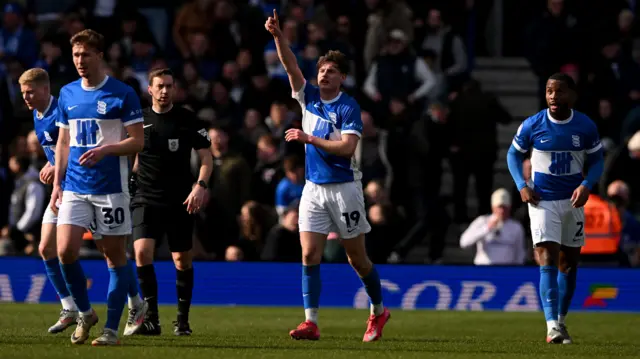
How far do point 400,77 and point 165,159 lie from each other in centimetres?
942

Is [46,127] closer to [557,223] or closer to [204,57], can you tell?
[557,223]

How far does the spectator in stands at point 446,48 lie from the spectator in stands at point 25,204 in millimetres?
6478

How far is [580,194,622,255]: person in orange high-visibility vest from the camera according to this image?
18.7 metres

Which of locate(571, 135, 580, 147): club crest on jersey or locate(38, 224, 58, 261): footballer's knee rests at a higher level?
locate(571, 135, 580, 147): club crest on jersey

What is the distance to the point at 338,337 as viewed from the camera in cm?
1395

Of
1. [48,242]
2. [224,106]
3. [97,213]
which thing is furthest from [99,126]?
[224,106]

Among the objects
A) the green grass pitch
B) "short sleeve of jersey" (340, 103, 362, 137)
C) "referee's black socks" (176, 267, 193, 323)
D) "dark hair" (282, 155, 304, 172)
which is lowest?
the green grass pitch

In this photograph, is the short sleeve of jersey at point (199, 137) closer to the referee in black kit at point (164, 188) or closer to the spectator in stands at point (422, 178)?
the referee in black kit at point (164, 188)

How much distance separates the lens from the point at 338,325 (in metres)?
15.7

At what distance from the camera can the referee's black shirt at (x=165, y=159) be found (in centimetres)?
1367

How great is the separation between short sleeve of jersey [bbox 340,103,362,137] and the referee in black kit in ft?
4.78

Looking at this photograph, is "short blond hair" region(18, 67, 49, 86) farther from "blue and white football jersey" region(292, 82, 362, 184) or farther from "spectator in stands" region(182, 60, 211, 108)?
"spectator in stands" region(182, 60, 211, 108)

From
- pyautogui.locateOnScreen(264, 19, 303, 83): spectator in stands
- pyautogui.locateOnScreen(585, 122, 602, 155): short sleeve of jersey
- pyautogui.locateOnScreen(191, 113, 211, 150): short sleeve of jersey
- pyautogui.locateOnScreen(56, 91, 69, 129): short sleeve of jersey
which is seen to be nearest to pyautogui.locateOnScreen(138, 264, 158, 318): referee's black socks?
pyautogui.locateOnScreen(191, 113, 211, 150): short sleeve of jersey

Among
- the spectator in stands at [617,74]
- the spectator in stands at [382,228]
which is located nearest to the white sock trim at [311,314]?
the spectator in stands at [382,228]
